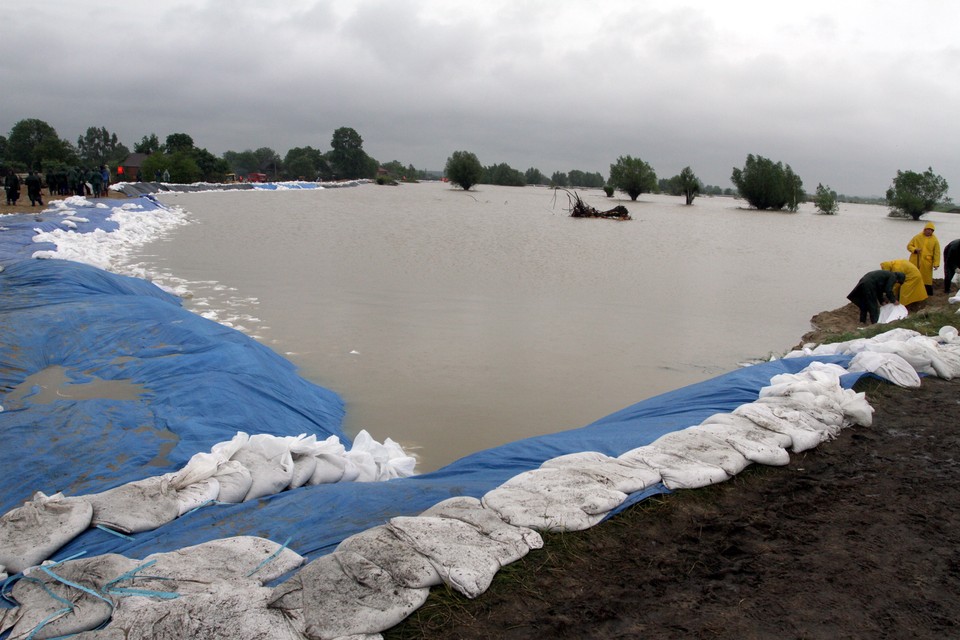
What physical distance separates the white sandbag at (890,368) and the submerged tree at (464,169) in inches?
2344

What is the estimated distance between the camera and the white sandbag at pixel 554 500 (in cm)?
268

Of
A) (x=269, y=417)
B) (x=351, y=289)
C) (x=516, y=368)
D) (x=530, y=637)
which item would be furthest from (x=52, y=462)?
(x=351, y=289)

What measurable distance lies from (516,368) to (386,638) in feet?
15.8

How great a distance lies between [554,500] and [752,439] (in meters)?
1.39

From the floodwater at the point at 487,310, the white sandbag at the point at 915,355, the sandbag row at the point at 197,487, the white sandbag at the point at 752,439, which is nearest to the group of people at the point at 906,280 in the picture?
the floodwater at the point at 487,310

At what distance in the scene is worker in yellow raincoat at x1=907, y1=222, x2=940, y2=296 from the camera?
9.68 metres

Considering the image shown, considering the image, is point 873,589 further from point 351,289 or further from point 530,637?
point 351,289

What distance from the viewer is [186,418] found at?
4012 millimetres

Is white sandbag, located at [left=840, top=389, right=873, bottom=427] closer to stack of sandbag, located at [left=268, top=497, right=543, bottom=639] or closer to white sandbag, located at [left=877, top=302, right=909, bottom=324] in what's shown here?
stack of sandbag, located at [left=268, top=497, right=543, bottom=639]

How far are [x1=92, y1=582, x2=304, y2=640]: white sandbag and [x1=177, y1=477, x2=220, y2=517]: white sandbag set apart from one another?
0.83 m

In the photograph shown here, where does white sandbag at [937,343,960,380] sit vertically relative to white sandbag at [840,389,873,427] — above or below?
above

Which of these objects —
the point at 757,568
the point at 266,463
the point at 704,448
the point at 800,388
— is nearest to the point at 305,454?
the point at 266,463

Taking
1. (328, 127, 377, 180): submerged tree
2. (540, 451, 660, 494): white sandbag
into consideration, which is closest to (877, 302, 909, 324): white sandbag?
(540, 451, 660, 494): white sandbag

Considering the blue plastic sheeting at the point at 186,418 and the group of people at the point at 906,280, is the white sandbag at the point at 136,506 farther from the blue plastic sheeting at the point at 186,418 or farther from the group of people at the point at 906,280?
the group of people at the point at 906,280
